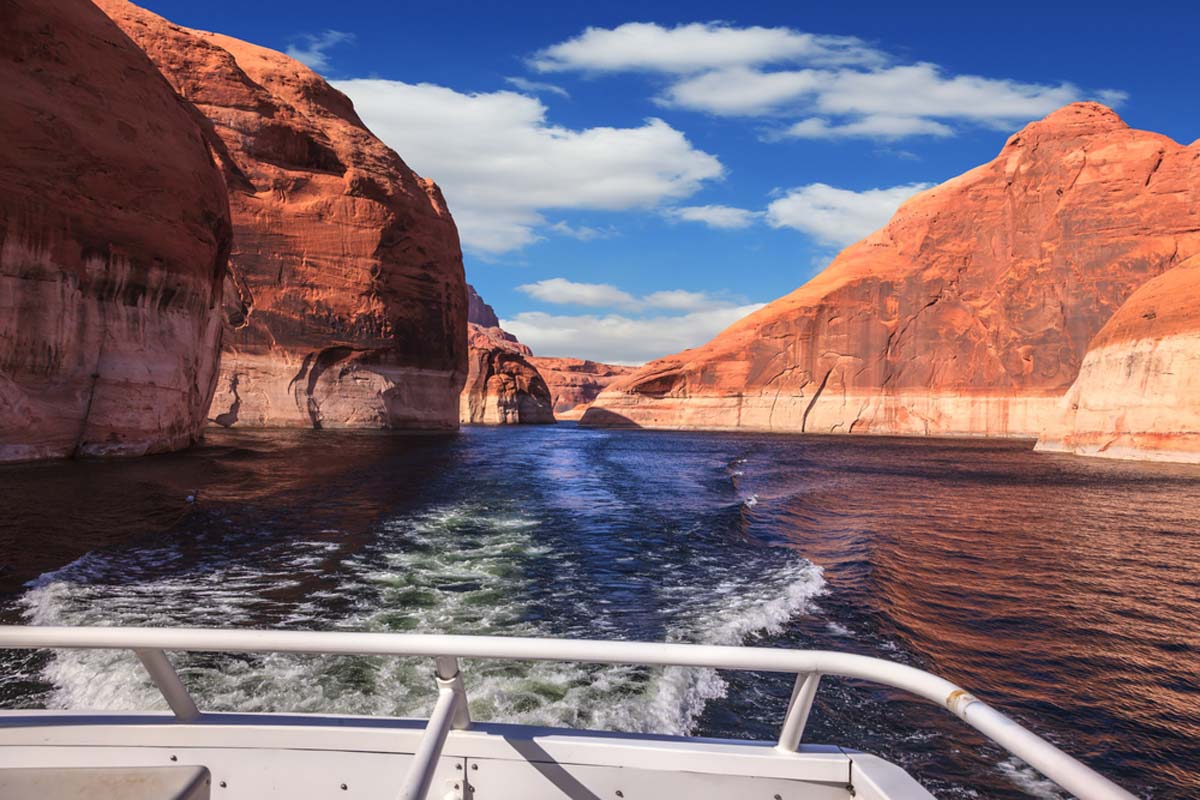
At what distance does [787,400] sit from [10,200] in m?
64.5

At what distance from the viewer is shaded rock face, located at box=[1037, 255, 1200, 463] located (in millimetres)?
28000

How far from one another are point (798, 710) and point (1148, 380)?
37738 mm

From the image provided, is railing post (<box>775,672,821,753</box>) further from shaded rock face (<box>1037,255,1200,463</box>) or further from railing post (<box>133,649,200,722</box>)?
shaded rock face (<box>1037,255,1200,463</box>)

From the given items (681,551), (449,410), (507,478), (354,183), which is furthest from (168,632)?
(449,410)

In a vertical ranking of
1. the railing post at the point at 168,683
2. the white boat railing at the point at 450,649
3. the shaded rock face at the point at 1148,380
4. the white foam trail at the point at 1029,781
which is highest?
the shaded rock face at the point at 1148,380

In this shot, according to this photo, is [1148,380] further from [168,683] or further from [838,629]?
[168,683]

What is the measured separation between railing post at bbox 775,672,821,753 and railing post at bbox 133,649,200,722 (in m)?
2.11

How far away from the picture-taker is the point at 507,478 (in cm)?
1894

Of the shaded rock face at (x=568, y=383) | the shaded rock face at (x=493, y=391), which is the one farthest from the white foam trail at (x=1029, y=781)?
the shaded rock face at (x=568, y=383)

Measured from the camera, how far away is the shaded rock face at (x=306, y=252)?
36.8m

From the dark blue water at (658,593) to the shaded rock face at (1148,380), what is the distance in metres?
16.3

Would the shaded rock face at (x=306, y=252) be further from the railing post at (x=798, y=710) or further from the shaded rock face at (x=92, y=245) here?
the railing post at (x=798, y=710)

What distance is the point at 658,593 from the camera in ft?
25.2

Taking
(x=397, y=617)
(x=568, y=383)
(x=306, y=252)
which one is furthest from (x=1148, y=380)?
(x=568, y=383)
